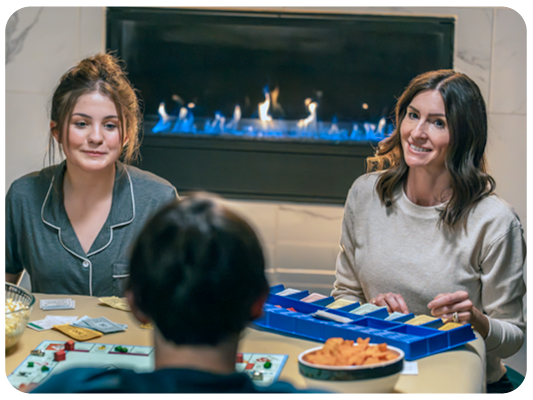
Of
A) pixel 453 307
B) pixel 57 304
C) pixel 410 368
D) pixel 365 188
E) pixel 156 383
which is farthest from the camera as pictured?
pixel 365 188

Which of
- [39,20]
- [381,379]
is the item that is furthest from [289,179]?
[381,379]

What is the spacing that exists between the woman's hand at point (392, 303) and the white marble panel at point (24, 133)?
2334 millimetres

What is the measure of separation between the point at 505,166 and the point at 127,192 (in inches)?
81.6

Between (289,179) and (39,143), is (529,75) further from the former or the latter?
(39,143)

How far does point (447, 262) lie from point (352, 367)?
73 cm

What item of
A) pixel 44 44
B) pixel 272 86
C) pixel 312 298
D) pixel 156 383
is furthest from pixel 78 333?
→ pixel 44 44

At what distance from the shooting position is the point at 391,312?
138 centimetres

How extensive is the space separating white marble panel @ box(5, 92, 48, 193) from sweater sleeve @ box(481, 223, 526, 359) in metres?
2.46

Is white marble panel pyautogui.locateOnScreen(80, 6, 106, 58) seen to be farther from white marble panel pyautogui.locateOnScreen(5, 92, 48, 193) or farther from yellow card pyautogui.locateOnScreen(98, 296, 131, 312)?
yellow card pyautogui.locateOnScreen(98, 296, 131, 312)

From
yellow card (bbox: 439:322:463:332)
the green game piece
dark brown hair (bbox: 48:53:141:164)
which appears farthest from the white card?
dark brown hair (bbox: 48:53:141:164)

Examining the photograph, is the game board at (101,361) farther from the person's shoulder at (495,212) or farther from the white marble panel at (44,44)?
the white marble panel at (44,44)

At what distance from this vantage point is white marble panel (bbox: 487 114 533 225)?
2.96 m

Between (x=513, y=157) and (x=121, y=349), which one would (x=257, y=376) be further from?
(x=513, y=157)

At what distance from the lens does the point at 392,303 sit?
1384 millimetres
